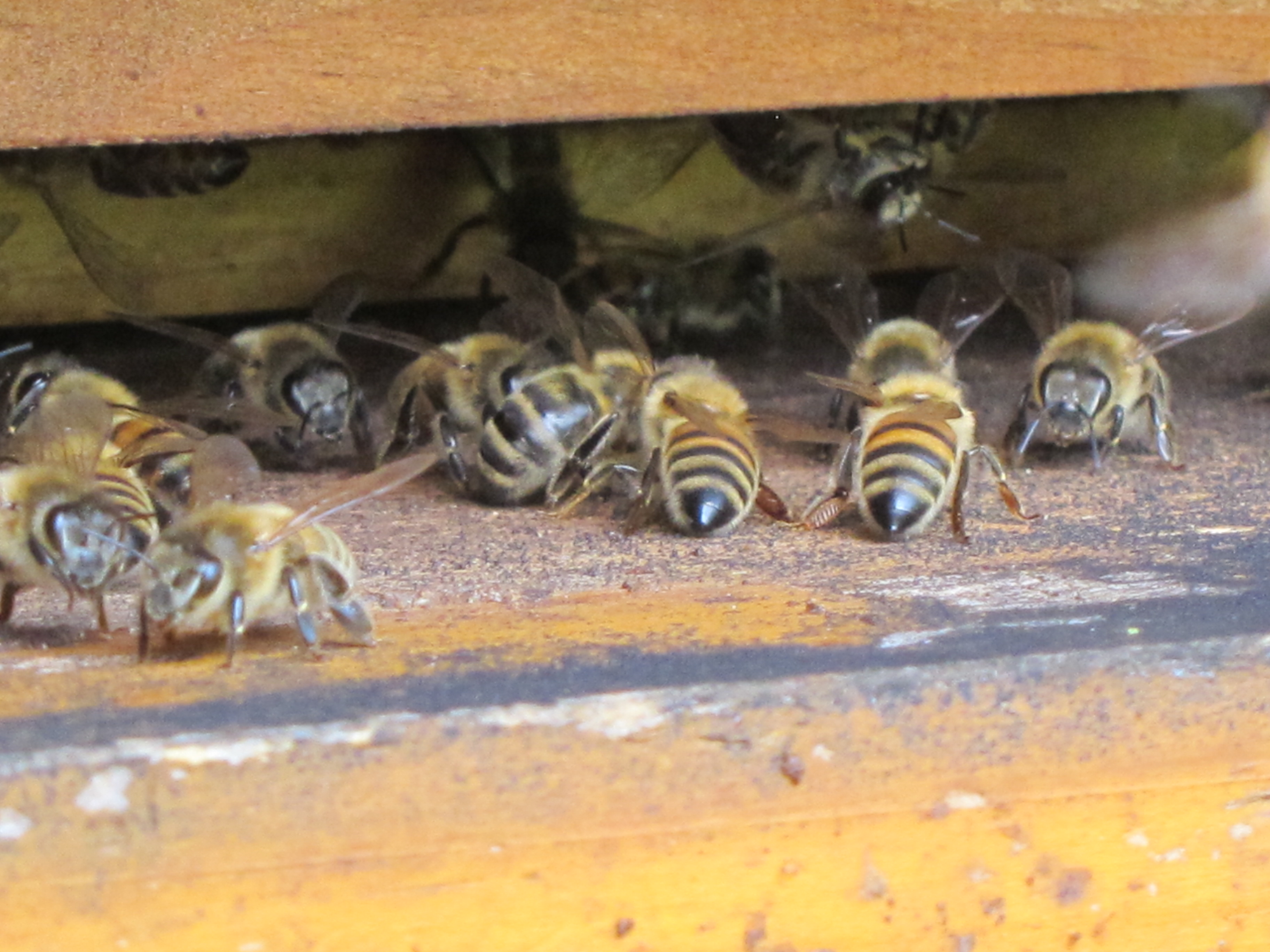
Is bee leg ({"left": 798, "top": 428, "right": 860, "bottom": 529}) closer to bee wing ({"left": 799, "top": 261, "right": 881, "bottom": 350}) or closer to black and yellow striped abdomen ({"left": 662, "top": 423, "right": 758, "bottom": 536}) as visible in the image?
black and yellow striped abdomen ({"left": 662, "top": 423, "right": 758, "bottom": 536})

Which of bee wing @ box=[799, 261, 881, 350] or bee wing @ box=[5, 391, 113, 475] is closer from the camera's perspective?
bee wing @ box=[5, 391, 113, 475]

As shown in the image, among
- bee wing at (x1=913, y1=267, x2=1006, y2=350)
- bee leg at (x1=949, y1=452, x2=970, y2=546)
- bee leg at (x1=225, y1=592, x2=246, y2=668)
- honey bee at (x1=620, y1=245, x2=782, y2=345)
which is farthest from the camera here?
honey bee at (x1=620, y1=245, x2=782, y2=345)

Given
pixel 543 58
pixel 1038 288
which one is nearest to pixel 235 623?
pixel 543 58

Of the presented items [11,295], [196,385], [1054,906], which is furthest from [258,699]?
[11,295]

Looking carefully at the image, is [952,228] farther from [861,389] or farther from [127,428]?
[127,428]

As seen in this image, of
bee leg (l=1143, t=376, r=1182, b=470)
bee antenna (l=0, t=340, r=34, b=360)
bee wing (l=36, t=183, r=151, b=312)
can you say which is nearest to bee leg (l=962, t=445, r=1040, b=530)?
bee leg (l=1143, t=376, r=1182, b=470)

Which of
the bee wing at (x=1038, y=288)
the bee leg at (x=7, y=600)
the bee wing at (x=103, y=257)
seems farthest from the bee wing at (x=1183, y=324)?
the bee wing at (x=103, y=257)

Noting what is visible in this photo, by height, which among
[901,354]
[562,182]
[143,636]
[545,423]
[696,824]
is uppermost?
[562,182]

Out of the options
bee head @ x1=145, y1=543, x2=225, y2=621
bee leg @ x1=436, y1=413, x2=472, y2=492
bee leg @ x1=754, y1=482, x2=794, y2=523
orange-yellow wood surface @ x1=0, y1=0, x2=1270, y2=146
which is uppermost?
orange-yellow wood surface @ x1=0, y1=0, x2=1270, y2=146
